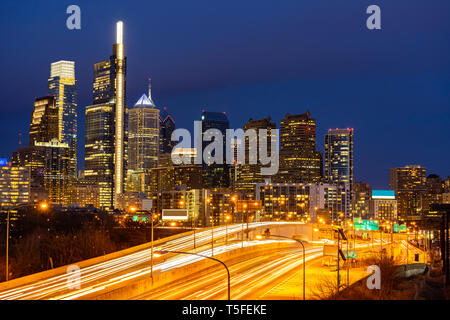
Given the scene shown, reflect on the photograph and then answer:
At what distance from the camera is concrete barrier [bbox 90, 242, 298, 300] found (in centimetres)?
4870

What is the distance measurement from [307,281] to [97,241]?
175ft

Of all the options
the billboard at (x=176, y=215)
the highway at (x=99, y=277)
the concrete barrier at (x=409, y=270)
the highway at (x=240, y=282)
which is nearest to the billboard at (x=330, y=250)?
the highway at (x=240, y=282)

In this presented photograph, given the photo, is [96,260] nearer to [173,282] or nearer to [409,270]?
[173,282]

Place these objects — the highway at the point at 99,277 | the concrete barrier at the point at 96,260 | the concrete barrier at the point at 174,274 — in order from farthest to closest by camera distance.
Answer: the concrete barrier at the point at 96,260
the highway at the point at 99,277
the concrete barrier at the point at 174,274

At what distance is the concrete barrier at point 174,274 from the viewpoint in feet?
160

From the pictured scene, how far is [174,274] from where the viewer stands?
60.5 meters

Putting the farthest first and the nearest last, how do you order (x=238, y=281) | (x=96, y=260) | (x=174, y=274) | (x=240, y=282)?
(x=96, y=260) → (x=238, y=281) → (x=240, y=282) → (x=174, y=274)

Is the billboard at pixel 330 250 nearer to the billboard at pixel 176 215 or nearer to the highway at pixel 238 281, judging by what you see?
the highway at pixel 238 281

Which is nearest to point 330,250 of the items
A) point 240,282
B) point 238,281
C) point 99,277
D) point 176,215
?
point 238,281

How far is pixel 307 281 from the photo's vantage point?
66250 mm

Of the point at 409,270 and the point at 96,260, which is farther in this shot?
the point at 409,270
